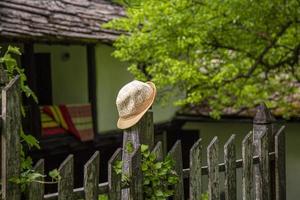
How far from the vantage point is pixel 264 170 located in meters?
4.57

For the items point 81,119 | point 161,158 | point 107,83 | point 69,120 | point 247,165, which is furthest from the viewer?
point 107,83

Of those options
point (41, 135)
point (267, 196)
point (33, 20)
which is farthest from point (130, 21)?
point (267, 196)

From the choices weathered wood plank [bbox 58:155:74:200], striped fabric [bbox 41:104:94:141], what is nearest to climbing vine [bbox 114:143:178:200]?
weathered wood plank [bbox 58:155:74:200]

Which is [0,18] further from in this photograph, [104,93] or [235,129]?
[235,129]

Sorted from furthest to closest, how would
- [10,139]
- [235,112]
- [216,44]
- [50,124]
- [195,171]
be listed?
[235,112] → [50,124] → [216,44] → [195,171] → [10,139]

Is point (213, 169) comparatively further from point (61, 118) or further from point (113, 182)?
point (61, 118)

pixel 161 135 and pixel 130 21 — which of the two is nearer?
pixel 130 21

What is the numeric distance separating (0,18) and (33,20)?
2.56 ft

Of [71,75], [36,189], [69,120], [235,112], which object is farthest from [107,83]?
[36,189]

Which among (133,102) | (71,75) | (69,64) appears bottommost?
(133,102)

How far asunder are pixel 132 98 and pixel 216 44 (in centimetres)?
634

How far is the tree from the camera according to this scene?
356 inches

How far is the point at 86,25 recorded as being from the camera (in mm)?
12242

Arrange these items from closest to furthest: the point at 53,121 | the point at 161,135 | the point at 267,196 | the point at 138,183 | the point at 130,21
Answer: the point at 138,183 → the point at 267,196 → the point at 130,21 → the point at 53,121 → the point at 161,135
